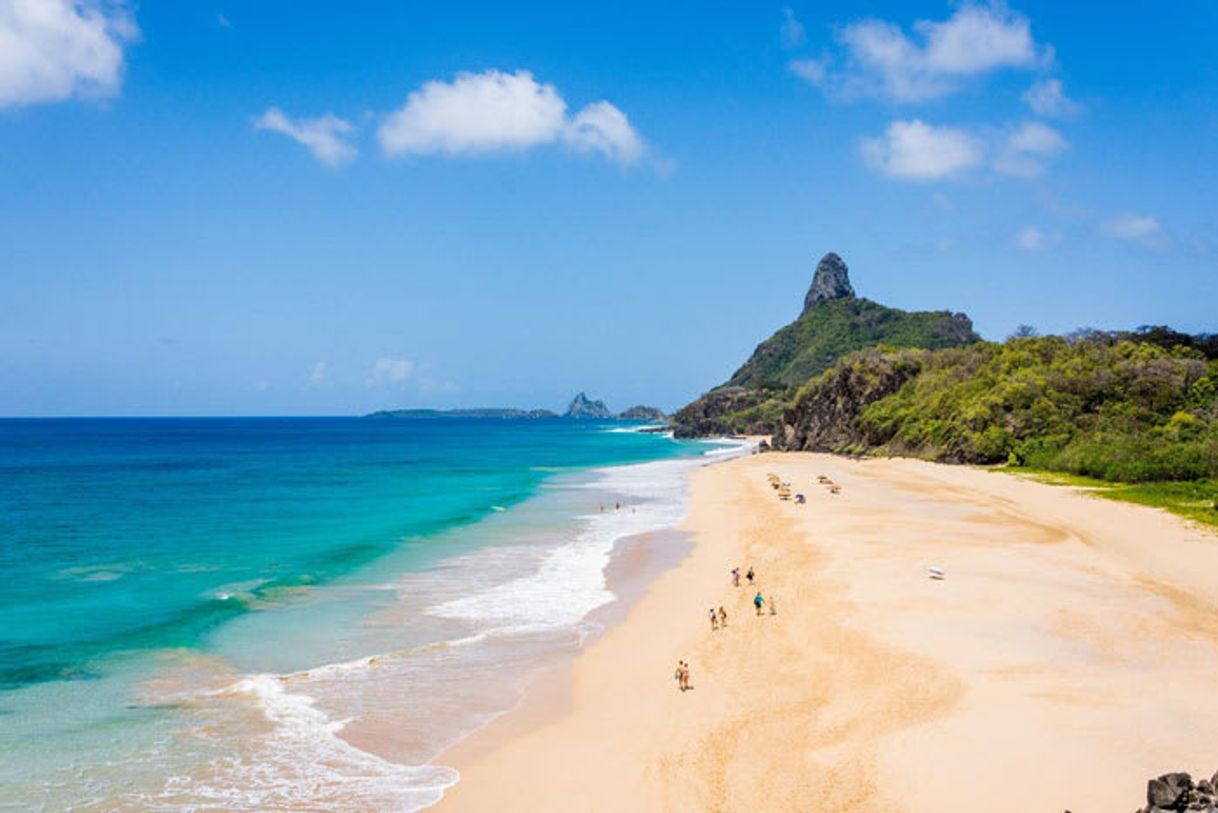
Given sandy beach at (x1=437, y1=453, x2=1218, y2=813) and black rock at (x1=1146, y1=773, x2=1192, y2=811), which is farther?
sandy beach at (x1=437, y1=453, x2=1218, y2=813)

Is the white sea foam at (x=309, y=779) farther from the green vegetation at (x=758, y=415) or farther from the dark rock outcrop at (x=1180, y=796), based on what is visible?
the green vegetation at (x=758, y=415)

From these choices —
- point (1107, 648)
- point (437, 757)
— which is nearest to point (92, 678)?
point (437, 757)

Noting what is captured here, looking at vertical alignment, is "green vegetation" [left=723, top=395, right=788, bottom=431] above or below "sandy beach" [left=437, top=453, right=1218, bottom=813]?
above

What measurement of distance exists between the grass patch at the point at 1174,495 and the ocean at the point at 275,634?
2671 cm

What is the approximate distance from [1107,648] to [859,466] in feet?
219

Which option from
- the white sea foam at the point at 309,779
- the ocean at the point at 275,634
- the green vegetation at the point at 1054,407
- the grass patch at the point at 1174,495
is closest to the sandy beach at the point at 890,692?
the white sea foam at the point at 309,779

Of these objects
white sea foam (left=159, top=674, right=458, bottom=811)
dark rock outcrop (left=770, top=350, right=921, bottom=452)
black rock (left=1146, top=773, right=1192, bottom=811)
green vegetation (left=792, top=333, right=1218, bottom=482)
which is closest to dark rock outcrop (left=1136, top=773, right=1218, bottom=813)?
black rock (left=1146, top=773, right=1192, bottom=811)

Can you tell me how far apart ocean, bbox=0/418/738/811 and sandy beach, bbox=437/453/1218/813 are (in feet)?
7.47

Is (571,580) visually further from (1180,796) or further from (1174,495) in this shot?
(1174,495)

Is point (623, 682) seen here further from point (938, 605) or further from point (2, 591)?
point (2, 591)

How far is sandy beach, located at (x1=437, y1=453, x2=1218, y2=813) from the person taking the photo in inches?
569

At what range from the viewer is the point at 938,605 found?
2580 cm

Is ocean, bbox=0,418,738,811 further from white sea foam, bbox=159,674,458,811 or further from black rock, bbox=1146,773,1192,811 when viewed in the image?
black rock, bbox=1146,773,1192,811

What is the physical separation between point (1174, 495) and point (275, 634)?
48981 millimetres
